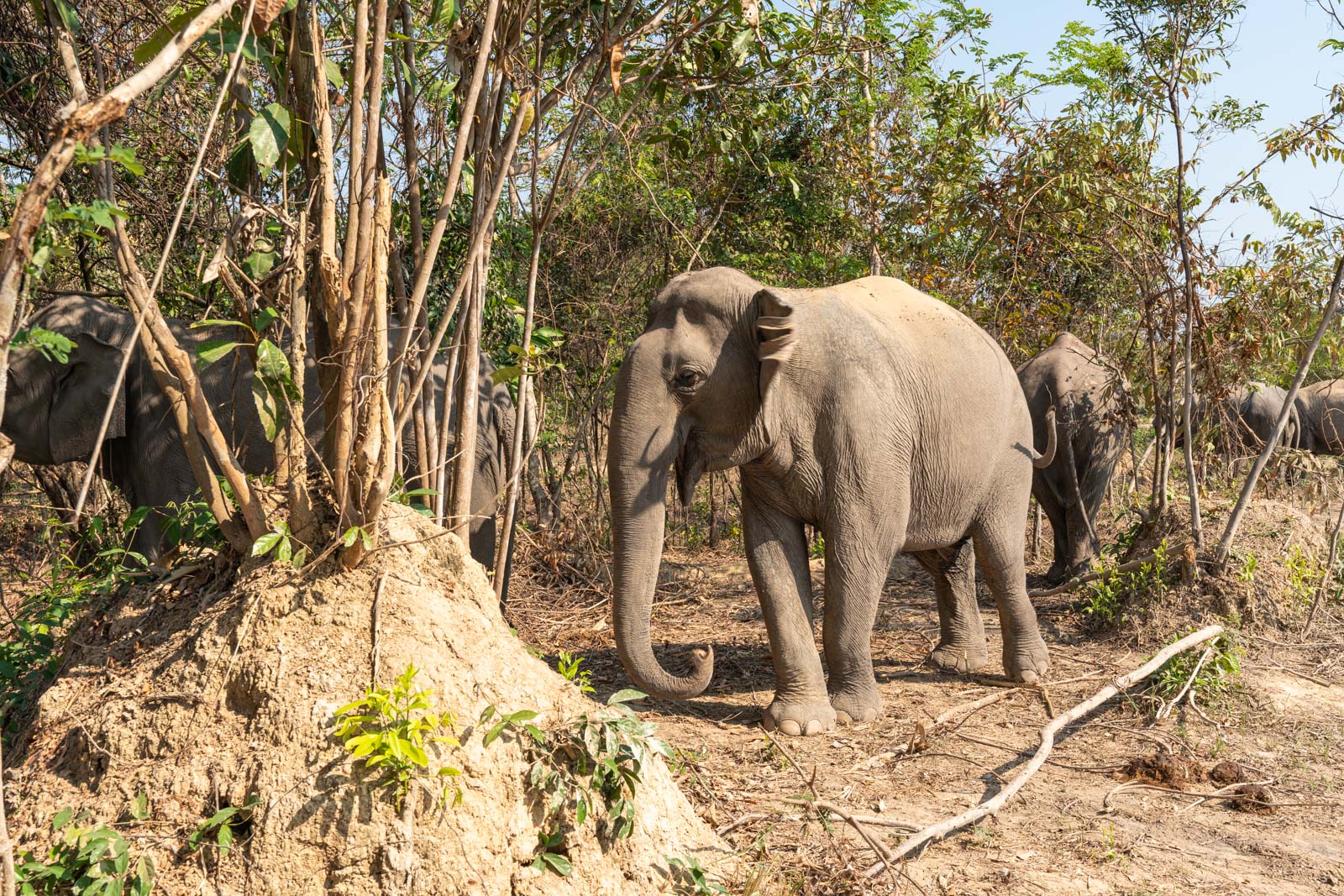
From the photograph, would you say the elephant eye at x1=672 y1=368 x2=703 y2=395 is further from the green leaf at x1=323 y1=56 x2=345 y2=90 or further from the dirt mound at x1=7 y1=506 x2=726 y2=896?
the green leaf at x1=323 y1=56 x2=345 y2=90

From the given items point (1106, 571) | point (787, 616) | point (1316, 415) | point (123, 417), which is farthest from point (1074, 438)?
point (1316, 415)

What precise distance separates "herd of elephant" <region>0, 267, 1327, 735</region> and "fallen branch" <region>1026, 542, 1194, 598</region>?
126 cm

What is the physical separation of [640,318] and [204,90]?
4219 mm

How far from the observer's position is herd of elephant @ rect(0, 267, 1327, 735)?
571 cm

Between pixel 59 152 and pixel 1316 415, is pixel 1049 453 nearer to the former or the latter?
pixel 59 152

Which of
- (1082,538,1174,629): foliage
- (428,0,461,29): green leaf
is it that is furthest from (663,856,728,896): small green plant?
(1082,538,1174,629): foliage

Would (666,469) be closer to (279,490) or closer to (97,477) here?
(279,490)

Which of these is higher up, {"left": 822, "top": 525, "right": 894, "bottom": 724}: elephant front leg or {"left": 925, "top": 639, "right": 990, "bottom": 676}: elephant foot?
{"left": 822, "top": 525, "right": 894, "bottom": 724}: elephant front leg

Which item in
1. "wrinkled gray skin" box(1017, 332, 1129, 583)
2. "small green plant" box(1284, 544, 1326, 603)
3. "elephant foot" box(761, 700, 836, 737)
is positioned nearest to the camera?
"elephant foot" box(761, 700, 836, 737)

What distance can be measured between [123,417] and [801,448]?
4096 mm

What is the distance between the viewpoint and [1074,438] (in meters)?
10.2

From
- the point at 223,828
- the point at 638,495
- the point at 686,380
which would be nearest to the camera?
the point at 223,828

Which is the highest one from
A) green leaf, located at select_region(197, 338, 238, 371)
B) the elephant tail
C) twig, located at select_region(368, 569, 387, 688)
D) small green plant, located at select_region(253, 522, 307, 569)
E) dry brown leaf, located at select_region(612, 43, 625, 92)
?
dry brown leaf, located at select_region(612, 43, 625, 92)

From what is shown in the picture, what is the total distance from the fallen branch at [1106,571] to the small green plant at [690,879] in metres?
5.02
